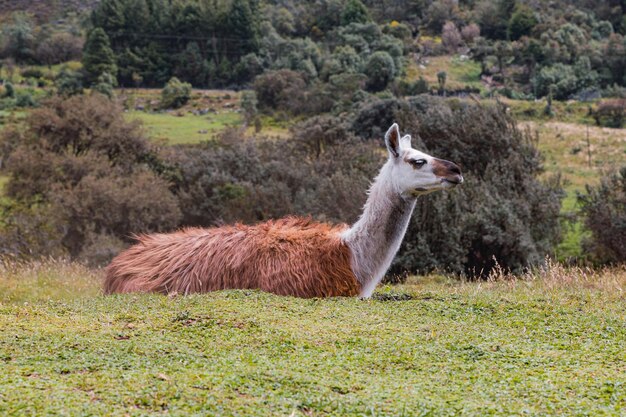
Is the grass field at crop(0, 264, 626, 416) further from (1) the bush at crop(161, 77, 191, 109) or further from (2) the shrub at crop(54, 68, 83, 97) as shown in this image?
(2) the shrub at crop(54, 68, 83, 97)

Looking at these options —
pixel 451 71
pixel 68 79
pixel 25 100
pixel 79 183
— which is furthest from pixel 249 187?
pixel 451 71

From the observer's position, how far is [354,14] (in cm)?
13488

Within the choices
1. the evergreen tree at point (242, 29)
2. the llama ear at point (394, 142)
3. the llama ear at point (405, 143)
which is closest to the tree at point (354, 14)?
the evergreen tree at point (242, 29)

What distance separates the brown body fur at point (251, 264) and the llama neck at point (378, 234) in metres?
0.16

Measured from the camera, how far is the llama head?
1136 cm

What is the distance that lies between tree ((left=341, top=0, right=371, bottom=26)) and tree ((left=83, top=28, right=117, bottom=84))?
40.4 metres

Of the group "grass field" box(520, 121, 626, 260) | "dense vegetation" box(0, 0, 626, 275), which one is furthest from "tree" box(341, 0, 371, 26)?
"grass field" box(520, 121, 626, 260)

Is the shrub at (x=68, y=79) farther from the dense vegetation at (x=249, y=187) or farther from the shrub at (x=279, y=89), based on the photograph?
the dense vegetation at (x=249, y=187)

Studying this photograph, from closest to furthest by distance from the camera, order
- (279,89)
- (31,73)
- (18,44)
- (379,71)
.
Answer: (279,89)
(379,71)
(31,73)
(18,44)

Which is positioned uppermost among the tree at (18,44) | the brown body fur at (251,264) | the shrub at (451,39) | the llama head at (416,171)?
the llama head at (416,171)

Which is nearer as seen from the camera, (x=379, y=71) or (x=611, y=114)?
→ (x=611, y=114)

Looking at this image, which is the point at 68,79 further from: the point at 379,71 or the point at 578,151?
the point at 578,151

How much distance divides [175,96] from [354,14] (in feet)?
156

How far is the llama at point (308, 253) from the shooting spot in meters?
11.1
